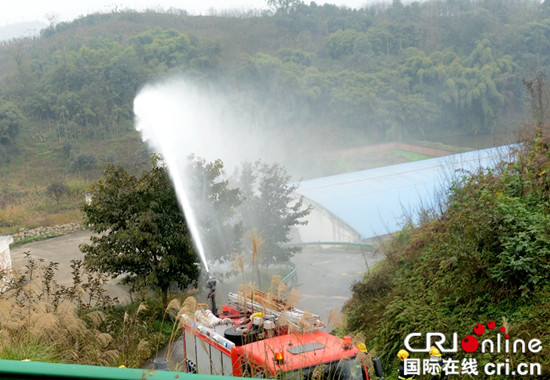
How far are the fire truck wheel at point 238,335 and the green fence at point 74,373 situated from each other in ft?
19.8

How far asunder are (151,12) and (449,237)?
9961 centimetres

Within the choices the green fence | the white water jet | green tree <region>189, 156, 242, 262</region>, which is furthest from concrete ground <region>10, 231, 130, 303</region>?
the green fence

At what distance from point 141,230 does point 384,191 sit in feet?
45.2

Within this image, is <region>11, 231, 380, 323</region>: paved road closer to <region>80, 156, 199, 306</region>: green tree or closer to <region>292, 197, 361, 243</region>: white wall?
<region>292, 197, 361, 243</region>: white wall

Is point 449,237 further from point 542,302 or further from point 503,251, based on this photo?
point 542,302

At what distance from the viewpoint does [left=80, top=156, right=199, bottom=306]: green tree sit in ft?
51.3

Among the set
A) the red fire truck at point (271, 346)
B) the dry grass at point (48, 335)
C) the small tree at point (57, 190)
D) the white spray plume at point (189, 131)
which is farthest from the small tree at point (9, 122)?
the dry grass at point (48, 335)

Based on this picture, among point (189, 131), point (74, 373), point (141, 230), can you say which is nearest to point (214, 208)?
point (141, 230)

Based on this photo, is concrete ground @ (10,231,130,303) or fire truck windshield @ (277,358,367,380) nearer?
fire truck windshield @ (277,358,367,380)

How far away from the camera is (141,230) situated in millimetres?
15789

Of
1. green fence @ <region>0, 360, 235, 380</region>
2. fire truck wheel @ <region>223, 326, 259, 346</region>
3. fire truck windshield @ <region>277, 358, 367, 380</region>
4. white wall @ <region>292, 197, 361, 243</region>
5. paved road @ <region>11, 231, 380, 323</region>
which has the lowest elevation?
paved road @ <region>11, 231, 380, 323</region>

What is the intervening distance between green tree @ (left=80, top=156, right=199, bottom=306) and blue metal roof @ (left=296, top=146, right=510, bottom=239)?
28.9ft

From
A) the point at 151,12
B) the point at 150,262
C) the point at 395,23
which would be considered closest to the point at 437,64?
the point at 395,23

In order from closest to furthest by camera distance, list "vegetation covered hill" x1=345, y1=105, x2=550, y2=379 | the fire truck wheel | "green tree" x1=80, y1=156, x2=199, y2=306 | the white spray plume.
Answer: the fire truck wheel → "vegetation covered hill" x1=345, y1=105, x2=550, y2=379 → "green tree" x1=80, y1=156, x2=199, y2=306 → the white spray plume
